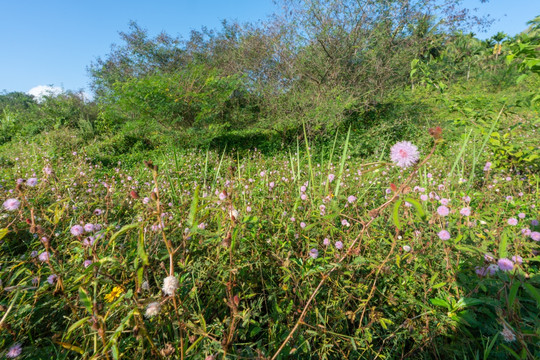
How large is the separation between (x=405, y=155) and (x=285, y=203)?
0.99 meters

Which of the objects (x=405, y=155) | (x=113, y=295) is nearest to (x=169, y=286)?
(x=113, y=295)

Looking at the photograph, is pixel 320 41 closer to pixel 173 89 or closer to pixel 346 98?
pixel 346 98

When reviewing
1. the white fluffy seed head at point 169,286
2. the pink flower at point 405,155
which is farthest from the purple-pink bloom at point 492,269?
the white fluffy seed head at point 169,286

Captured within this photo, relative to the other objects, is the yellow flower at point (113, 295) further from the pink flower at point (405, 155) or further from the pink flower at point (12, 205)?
the pink flower at point (405, 155)

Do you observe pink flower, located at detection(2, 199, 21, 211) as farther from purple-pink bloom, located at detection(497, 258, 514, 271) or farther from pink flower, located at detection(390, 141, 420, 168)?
purple-pink bloom, located at detection(497, 258, 514, 271)

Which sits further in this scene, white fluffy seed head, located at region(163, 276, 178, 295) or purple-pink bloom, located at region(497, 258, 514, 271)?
purple-pink bloom, located at region(497, 258, 514, 271)

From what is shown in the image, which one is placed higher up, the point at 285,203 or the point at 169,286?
the point at 169,286

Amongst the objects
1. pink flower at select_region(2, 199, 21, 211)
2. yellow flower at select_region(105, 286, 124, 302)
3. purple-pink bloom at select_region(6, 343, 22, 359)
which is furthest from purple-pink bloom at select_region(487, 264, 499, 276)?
pink flower at select_region(2, 199, 21, 211)

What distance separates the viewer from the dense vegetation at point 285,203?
0.80 m

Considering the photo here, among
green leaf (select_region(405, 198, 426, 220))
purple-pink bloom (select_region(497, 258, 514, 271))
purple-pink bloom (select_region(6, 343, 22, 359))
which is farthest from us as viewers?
purple-pink bloom (select_region(497, 258, 514, 271))

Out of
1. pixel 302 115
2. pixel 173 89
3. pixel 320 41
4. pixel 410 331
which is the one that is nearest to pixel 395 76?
pixel 320 41

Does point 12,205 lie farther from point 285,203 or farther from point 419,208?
point 419,208

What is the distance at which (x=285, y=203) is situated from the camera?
1.66 m

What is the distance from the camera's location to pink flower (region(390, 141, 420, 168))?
0.74 meters
